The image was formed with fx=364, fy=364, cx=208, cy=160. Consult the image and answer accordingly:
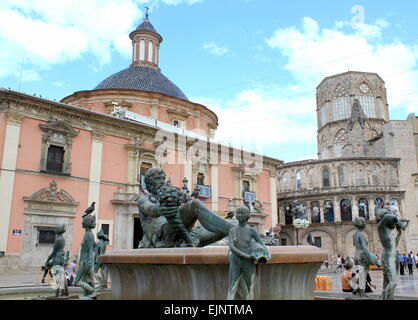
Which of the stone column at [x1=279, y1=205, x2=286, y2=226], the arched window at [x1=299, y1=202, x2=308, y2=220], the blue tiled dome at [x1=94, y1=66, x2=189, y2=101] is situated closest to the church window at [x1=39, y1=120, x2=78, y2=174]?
the blue tiled dome at [x1=94, y1=66, x2=189, y2=101]

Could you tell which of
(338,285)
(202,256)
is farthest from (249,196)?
(202,256)

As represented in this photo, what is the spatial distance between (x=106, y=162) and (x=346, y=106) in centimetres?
4262

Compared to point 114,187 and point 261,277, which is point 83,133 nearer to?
point 114,187

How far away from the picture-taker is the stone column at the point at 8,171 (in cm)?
1786

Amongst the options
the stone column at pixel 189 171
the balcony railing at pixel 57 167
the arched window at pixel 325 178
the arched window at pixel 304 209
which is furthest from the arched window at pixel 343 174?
the balcony railing at pixel 57 167

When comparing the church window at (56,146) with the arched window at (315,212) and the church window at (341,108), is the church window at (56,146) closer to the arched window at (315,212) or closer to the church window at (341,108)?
the arched window at (315,212)

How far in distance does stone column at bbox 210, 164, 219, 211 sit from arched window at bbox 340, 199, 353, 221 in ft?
56.9

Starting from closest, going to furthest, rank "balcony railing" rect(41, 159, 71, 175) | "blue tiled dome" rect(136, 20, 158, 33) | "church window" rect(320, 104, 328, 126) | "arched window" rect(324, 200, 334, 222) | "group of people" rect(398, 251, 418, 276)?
"balcony railing" rect(41, 159, 71, 175) → "group of people" rect(398, 251, 418, 276) → "blue tiled dome" rect(136, 20, 158, 33) → "arched window" rect(324, 200, 334, 222) → "church window" rect(320, 104, 328, 126)

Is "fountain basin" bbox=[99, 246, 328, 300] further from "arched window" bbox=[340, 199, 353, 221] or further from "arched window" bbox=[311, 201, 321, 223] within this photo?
"arched window" bbox=[311, 201, 321, 223]

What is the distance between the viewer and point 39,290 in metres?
7.91

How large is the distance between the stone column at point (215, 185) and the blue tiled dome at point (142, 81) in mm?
6787

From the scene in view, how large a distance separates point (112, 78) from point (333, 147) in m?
36.1

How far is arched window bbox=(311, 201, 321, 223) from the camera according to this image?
3941 centimetres

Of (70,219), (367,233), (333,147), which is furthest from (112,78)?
(333,147)
